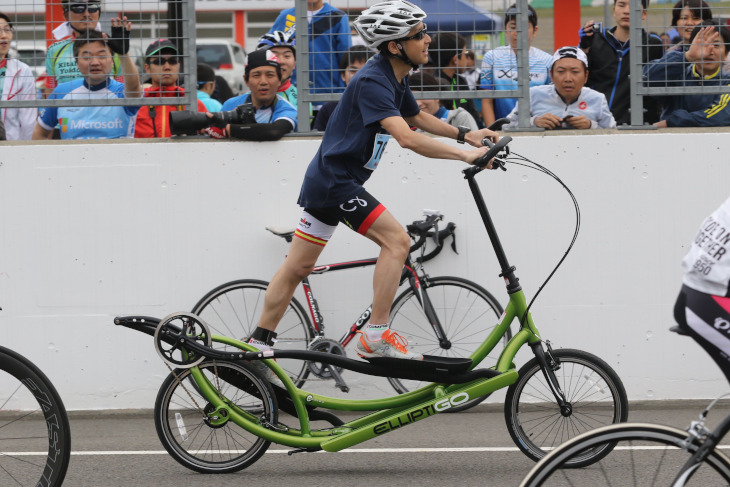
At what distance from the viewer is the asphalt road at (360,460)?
5.57 meters

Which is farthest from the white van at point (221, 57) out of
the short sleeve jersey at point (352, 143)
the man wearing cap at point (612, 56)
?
the short sleeve jersey at point (352, 143)

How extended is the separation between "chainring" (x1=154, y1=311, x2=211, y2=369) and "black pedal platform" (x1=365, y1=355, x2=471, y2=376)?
88 centimetres

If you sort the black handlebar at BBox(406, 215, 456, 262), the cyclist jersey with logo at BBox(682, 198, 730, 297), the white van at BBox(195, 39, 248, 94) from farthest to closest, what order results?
the white van at BBox(195, 39, 248, 94)
the black handlebar at BBox(406, 215, 456, 262)
the cyclist jersey with logo at BBox(682, 198, 730, 297)

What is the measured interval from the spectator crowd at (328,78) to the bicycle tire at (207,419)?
2186 millimetres

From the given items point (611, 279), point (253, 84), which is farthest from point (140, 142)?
point (611, 279)

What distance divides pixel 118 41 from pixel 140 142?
0.70 meters

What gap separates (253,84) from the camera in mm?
7820

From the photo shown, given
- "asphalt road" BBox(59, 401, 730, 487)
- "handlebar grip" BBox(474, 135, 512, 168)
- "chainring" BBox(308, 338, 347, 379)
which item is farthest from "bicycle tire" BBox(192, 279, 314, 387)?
"handlebar grip" BBox(474, 135, 512, 168)

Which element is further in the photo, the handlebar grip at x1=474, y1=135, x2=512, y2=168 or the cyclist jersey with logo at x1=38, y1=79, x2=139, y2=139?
the cyclist jersey with logo at x1=38, y1=79, x2=139, y2=139

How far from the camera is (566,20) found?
938 centimetres

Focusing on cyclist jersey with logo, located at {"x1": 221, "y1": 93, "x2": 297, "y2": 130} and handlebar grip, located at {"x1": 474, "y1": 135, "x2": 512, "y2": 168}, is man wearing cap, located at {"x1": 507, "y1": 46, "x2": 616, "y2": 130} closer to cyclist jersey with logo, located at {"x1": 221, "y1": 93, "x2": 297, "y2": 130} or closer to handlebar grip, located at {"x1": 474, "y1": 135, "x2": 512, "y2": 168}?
cyclist jersey with logo, located at {"x1": 221, "y1": 93, "x2": 297, "y2": 130}

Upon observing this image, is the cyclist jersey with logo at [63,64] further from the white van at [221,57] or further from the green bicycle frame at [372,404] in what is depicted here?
the white van at [221,57]

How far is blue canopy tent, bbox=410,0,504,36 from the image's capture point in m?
7.28

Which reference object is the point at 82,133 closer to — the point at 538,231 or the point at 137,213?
the point at 137,213
